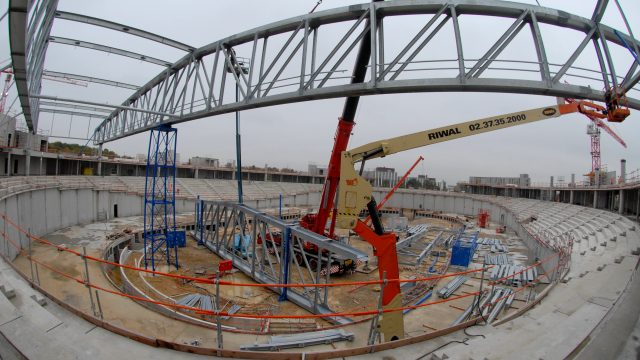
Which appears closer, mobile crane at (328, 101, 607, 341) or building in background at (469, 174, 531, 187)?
mobile crane at (328, 101, 607, 341)

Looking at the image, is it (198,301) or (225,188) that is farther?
(225,188)

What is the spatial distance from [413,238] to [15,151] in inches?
1223

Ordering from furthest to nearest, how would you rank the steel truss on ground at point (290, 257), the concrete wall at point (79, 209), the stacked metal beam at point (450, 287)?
the concrete wall at point (79, 209) < the stacked metal beam at point (450, 287) < the steel truss on ground at point (290, 257)

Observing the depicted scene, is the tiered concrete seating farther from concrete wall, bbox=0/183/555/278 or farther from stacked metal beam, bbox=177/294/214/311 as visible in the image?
stacked metal beam, bbox=177/294/214/311

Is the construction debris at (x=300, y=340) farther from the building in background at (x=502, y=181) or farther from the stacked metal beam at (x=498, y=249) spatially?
the building in background at (x=502, y=181)

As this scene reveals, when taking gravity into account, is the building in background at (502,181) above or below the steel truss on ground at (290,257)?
above

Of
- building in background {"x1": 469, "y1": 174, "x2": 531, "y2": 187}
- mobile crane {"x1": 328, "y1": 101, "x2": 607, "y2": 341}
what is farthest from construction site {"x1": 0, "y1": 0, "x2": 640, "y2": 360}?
building in background {"x1": 469, "y1": 174, "x2": 531, "y2": 187}

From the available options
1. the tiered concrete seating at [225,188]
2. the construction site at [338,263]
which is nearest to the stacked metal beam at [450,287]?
the construction site at [338,263]

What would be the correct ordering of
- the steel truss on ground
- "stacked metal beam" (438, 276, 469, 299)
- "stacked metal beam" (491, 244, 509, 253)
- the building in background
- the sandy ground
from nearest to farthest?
the sandy ground → the steel truss on ground → "stacked metal beam" (438, 276, 469, 299) → "stacked metal beam" (491, 244, 509, 253) → the building in background

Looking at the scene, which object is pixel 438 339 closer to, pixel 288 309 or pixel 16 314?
pixel 16 314

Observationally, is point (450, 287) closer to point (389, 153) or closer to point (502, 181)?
point (389, 153)

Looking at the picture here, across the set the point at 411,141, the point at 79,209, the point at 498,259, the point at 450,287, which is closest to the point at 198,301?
the point at 411,141

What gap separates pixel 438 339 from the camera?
3732 mm

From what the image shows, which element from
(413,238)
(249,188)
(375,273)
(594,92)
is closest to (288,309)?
(375,273)
